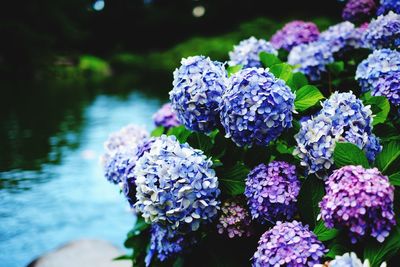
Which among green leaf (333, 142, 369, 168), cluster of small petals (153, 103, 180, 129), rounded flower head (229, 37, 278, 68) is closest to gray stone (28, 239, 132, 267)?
cluster of small petals (153, 103, 180, 129)

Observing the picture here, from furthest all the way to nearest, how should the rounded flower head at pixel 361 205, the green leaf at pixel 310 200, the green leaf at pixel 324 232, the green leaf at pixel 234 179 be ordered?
1. the green leaf at pixel 234 179
2. the green leaf at pixel 310 200
3. the green leaf at pixel 324 232
4. the rounded flower head at pixel 361 205

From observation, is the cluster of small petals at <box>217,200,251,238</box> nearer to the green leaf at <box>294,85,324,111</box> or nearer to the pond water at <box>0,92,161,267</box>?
the green leaf at <box>294,85,324,111</box>

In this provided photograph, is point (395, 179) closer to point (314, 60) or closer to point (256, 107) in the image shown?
point (256, 107)

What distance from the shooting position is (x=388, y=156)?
118cm

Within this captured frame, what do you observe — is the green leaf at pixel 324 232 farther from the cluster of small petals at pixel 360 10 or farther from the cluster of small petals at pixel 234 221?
the cluster of small petals at pixel 360 10

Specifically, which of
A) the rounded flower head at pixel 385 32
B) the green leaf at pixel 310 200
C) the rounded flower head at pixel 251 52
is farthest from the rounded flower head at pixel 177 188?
the rounded flower head at pixel 385 32

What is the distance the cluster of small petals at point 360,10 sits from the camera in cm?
229

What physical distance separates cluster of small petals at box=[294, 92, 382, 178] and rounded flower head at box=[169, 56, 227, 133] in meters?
0.28

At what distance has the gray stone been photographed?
9.71ft

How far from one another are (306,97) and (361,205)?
0.50 m

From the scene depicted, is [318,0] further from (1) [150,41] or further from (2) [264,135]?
(1) [150,41]

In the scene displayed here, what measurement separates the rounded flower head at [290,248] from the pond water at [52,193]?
239 centimetres

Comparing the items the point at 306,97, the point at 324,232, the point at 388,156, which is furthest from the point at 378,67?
the point at 324,232

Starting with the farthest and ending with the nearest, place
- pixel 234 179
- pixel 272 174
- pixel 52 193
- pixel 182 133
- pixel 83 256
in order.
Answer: pixel 52 193
pixel 83 256
pixel 182 133
pixel 234 179
pixel 272 174
